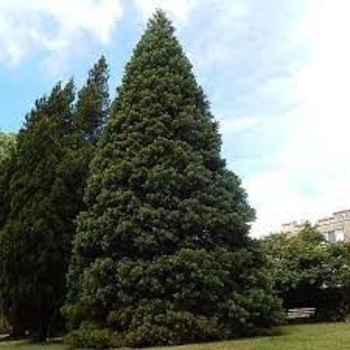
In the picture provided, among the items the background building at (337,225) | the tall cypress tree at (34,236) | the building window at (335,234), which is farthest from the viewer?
the background building at (337,225)

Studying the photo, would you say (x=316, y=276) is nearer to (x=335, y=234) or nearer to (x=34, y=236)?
(x=34, y=236)

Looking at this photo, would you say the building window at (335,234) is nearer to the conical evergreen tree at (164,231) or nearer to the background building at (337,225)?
the background building at (337,225)

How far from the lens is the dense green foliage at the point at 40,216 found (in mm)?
22156

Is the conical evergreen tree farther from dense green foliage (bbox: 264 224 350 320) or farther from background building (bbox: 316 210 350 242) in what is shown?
background building (bbox: 316 210 350 242)

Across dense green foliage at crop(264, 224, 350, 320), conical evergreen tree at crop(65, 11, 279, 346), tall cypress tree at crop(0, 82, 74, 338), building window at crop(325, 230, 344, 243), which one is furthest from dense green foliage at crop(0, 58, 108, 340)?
building window at crop(325, 230, 344, 243)

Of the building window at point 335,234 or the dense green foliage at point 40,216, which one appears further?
the building window at point 335,234

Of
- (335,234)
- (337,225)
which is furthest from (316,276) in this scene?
(337,225)

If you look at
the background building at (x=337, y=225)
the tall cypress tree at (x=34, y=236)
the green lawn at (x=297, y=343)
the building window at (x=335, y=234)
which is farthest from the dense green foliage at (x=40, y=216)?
the background building at (x=337, y=225)

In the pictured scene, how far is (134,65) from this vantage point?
20.4m

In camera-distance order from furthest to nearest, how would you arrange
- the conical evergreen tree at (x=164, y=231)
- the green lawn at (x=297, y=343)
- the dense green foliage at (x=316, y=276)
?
the dense green foliage at (x=316, y=276)
the conical evergreen tree at (x=164, y=231)
the green lawn at (x=297, y=343)

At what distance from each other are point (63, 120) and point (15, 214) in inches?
154

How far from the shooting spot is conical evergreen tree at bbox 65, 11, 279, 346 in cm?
1727

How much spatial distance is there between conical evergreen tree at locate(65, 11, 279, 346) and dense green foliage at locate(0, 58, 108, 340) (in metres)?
2.77

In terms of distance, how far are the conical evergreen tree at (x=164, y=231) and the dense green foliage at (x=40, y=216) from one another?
2775 mm
